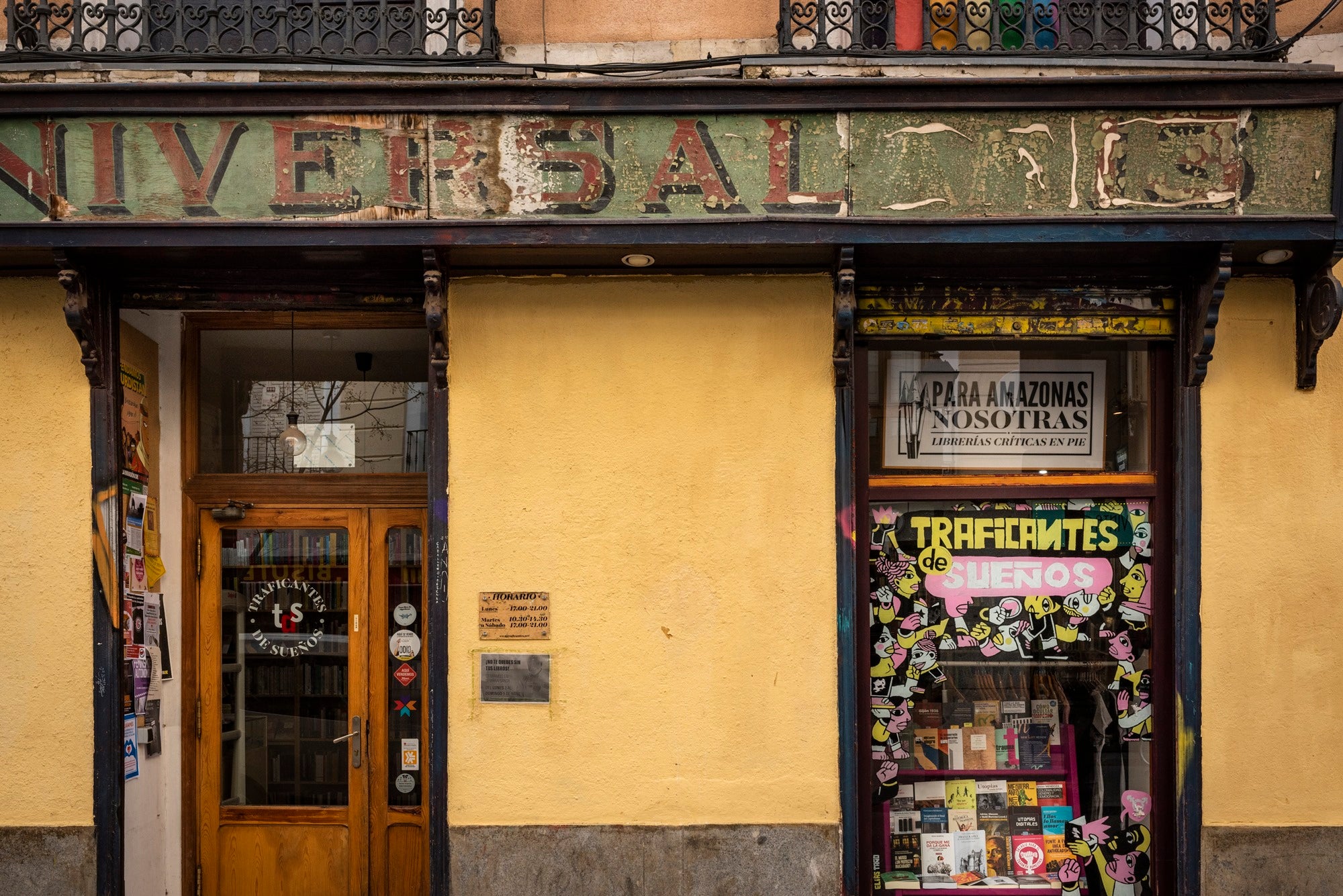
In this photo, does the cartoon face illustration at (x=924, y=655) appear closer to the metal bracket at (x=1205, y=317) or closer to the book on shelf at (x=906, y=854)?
the book on shelf at (x=906, y=854)

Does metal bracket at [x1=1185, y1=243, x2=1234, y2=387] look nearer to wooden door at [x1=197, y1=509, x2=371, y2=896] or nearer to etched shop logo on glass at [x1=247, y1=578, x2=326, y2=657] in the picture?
wooden door at [x1=197, y1=509, x2=371, y2=896]

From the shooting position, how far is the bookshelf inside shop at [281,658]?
18.3 ft

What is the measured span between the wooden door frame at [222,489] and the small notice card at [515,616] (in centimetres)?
71

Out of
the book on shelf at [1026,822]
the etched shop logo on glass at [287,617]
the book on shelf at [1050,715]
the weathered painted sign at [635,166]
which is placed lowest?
the book on shelf at [1026,822]

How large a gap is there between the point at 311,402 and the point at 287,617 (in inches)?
48.2

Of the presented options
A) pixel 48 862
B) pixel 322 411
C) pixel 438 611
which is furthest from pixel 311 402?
pixel 48 862

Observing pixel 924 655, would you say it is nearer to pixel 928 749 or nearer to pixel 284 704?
pixel 928 749

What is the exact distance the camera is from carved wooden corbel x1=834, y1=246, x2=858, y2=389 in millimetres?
4770

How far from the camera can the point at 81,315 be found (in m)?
4.80

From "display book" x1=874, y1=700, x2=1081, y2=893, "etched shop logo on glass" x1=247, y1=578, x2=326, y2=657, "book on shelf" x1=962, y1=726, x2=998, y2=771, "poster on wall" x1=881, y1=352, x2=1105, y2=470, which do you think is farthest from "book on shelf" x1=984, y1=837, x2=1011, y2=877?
"etched shop logo on glass" x1=247, y1=578, x2=326, y2=657

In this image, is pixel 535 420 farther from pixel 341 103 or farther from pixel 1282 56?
pixel 1282 56

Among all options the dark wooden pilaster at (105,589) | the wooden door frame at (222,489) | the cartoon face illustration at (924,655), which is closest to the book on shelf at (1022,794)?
the cartoon face illustration at (924,655)

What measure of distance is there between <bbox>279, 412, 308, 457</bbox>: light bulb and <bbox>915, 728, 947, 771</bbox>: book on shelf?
3.74 meters

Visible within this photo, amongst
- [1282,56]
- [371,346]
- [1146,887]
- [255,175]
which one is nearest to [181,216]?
[255,175]
